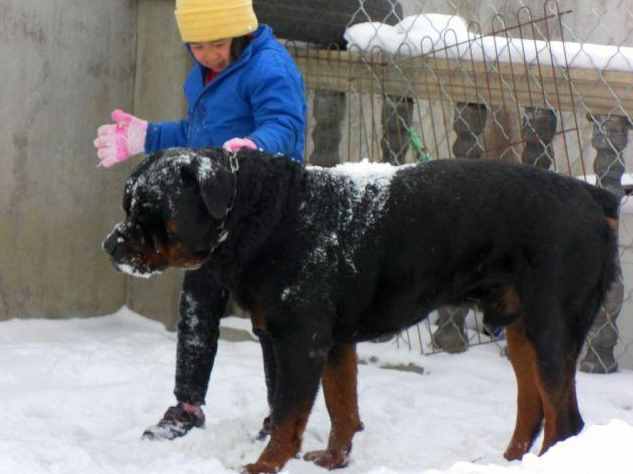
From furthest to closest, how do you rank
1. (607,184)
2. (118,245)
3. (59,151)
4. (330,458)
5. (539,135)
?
(59,151)
(539,135)
(607,184)
(330,458)
(118,245)

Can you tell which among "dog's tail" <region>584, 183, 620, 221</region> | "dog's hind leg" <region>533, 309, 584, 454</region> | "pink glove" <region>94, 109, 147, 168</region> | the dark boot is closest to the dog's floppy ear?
"pink glove" <region>94, 109, 147, 168</region>

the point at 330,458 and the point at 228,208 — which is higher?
the point at 228,208

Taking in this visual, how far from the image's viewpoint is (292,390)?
336 cm

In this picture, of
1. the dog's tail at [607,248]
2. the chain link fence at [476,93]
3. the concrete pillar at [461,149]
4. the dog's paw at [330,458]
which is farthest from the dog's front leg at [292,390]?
the concrete pillar at [461,149]

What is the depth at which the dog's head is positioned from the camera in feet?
10.7

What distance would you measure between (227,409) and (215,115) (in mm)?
1195

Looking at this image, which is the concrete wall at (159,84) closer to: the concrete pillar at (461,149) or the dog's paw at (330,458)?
the concrete pillar at (461,149)

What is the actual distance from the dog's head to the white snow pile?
6.70ft

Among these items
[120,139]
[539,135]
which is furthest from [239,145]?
[539,135]

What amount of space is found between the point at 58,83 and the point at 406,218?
2554 mm

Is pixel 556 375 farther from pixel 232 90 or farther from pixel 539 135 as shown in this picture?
pixel 539 135

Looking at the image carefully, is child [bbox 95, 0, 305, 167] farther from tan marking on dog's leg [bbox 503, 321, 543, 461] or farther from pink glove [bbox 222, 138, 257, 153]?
tan marking on dog's leg [bbox 503, 321, 543, 461]

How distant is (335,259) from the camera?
133 inches

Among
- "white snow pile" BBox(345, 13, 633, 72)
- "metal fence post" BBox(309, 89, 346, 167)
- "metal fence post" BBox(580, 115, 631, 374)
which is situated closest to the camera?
"white snow pile" BBox(345, 13, 633, 72)
